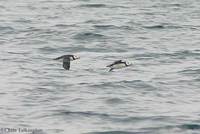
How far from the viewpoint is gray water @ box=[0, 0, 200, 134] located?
16.4m

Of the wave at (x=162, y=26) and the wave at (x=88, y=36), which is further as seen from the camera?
the wave at (x=162, y=26)

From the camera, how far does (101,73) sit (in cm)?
2272

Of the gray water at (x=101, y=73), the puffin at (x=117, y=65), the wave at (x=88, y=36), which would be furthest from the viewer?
the wave at (x=88, y=36)

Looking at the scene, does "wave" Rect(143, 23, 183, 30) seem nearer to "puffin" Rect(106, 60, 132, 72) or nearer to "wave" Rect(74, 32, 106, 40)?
"wave" Rect(74, 32, 106, 40)

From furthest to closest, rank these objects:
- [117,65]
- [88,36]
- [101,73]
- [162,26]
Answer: [162,26] → [88,36] → [101,73] → [117,65]

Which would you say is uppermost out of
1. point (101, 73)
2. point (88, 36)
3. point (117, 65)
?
point (88, 36)

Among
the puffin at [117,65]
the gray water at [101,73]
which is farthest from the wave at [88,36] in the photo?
the puffin at [117,65]

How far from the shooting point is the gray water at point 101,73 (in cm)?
1642

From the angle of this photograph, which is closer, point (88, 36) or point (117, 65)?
point (117, 65)

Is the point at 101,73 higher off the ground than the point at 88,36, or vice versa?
the point at 88,36

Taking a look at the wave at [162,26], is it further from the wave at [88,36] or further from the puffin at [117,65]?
the puffin at [117,65]

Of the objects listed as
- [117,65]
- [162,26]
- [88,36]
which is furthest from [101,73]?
[162,26]

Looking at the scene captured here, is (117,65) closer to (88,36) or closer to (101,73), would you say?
(101,73)

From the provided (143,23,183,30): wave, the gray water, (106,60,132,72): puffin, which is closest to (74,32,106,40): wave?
the gray water
